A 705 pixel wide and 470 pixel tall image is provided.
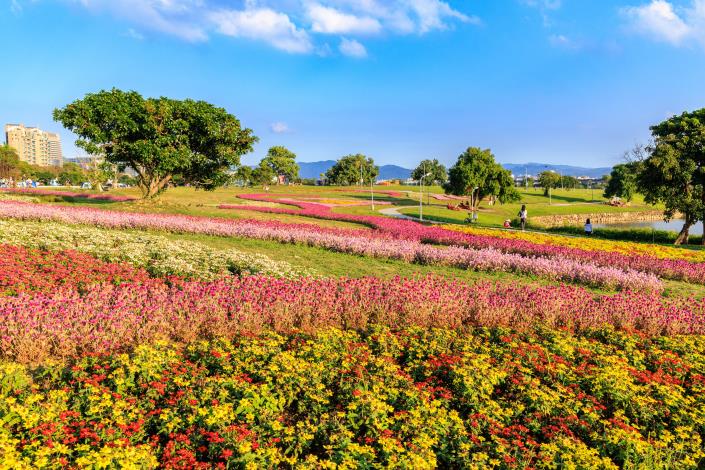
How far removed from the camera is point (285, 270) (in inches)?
465

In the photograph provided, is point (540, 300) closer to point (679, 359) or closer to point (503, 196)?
point (679, 359)

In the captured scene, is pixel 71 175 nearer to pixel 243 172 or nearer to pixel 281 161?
pixel 281 161

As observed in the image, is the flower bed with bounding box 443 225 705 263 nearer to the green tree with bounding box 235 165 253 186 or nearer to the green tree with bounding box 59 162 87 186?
the green tree with bounding box 235 165 253 186

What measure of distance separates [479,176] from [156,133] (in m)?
38.1

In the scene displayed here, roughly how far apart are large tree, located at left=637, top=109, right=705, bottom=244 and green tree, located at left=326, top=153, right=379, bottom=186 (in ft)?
284

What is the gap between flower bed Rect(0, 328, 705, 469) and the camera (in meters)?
4.00

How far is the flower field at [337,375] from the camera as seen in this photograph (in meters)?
4.11

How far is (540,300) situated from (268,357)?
6.34 metres

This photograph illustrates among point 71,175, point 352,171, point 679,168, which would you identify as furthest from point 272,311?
point 71,175

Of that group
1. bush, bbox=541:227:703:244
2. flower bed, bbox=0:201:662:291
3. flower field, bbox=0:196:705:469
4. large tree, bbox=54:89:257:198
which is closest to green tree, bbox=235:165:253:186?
large tree, bbox=54:89:257:198

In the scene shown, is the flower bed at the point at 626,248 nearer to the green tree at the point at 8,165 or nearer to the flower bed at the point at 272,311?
the flower bed at the point at 272,311

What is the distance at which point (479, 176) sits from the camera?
53.8 meters

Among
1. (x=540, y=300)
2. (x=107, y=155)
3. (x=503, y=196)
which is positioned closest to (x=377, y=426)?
(x=540, y=300)

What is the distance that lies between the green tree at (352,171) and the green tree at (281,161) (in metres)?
15.2
